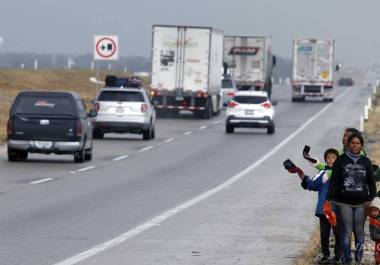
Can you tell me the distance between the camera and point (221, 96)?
66688 mm

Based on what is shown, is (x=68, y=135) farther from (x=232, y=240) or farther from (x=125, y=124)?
(x=232, y=240)

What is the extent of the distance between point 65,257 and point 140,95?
93.5 ft

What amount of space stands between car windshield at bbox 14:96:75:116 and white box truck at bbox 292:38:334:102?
2078 inches

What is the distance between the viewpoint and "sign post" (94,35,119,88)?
4791 centimetres

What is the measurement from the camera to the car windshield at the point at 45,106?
31156mm

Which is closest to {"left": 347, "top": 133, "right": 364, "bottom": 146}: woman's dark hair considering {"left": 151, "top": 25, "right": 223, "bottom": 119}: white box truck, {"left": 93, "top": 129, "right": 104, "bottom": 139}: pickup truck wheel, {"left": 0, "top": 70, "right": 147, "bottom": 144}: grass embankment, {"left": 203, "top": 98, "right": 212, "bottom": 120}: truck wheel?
{"left": 93, "top": 129, "right": 104, "bottom": 139}: pickup truck wheel

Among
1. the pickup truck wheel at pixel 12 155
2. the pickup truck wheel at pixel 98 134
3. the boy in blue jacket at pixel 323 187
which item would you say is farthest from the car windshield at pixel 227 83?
the boy in blue jacket at pixel 323 187

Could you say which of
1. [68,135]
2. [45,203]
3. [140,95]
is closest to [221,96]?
[140,95]

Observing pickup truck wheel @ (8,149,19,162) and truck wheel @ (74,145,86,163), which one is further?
truck wheel @ (74,145,86,163)

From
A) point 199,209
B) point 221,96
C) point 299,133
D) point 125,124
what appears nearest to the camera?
point 199,209

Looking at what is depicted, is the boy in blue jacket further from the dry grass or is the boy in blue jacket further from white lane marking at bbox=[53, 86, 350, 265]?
white lane marking at bbox=[53, 86, 350, 265]

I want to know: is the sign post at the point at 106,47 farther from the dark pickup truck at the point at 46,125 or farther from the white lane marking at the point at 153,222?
the dark pickup truck at the point at 46,125

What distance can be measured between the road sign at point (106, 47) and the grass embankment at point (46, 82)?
31.8 ft

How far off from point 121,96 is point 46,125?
11.8 meters
